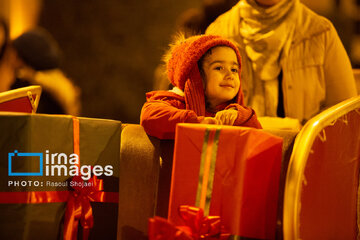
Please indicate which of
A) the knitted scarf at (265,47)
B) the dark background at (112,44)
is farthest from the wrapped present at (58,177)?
the dark background at (112,44)

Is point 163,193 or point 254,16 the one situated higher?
point 254,16

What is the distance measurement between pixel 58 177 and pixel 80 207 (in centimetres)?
8

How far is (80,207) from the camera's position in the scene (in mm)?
725

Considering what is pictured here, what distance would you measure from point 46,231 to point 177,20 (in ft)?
4.63

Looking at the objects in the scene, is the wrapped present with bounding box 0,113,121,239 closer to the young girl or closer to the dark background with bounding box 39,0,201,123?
the young girl

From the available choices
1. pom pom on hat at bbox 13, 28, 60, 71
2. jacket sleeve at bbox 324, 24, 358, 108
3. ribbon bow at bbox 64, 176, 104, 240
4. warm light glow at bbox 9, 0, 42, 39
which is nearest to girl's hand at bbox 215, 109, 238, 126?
ribbon bow at bbox 64, 176, 104, 240

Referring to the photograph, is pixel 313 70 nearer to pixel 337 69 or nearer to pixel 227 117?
pixel 337 69

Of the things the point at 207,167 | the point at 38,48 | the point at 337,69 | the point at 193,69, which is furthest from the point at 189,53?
the point at 38,48

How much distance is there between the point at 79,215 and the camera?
72 cm

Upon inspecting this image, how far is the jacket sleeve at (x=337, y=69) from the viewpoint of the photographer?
1.66m

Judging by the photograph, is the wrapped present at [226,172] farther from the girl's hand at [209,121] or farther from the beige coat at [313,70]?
the beige coat at [313,70]

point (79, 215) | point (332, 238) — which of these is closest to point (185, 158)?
point (79, 215)

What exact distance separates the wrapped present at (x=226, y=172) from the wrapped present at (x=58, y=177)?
0.16m

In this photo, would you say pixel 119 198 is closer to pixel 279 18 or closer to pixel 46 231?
pixel 46 231
